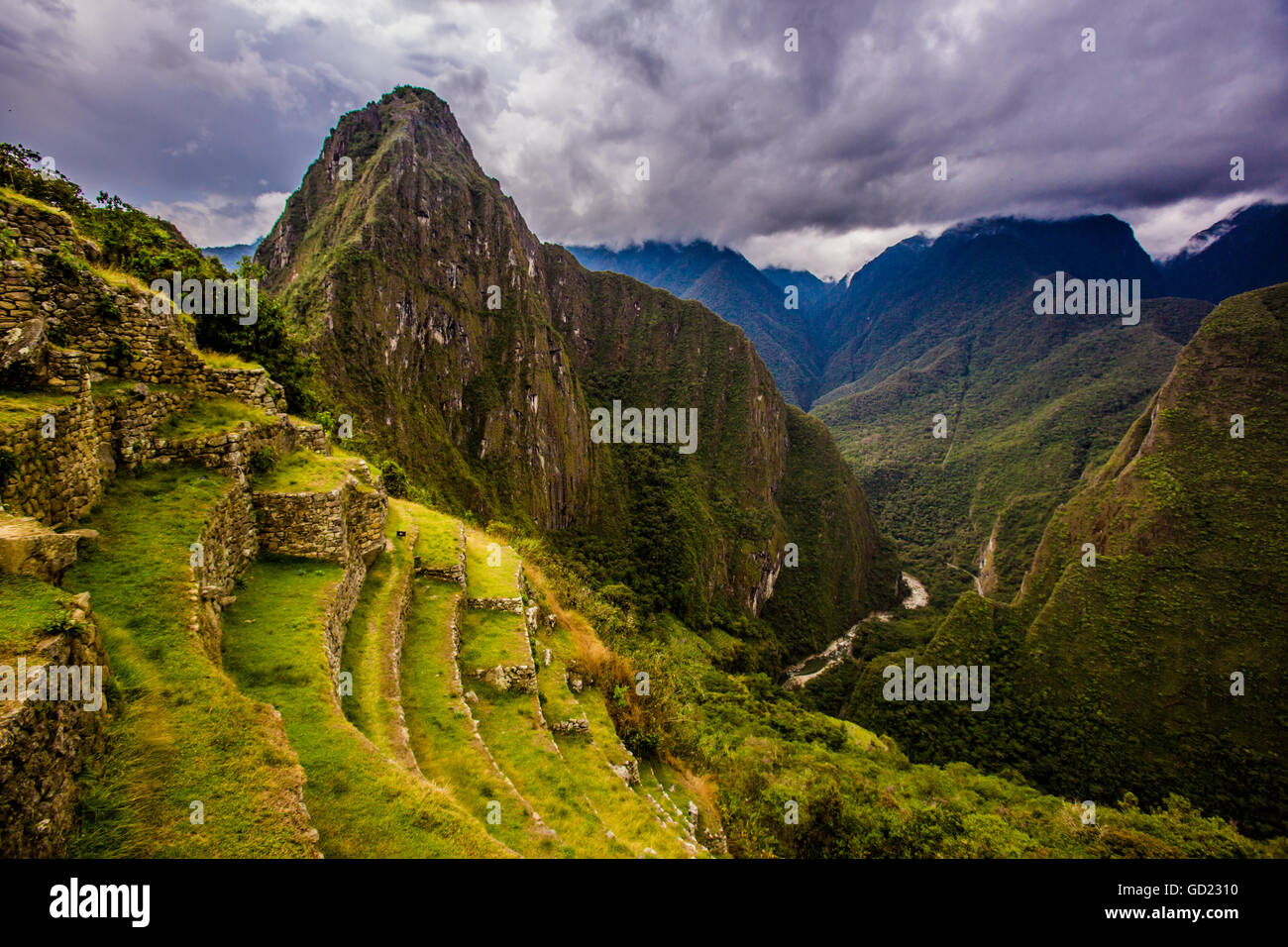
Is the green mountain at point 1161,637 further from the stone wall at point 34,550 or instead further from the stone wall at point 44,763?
the stone wall at point 34,550

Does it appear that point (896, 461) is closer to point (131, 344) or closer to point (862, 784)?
point (862, 784)

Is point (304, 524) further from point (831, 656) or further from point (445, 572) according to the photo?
point (831, 656)

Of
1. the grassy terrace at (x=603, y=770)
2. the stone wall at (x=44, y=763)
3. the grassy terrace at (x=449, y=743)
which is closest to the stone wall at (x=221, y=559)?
the stone wall at (x=44, y=763)

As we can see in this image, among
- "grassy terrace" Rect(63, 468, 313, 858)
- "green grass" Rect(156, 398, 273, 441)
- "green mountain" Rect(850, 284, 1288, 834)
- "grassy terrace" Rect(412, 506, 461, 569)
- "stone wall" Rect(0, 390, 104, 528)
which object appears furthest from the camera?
"green mountain" Rect(850, 284, 1288, 834)

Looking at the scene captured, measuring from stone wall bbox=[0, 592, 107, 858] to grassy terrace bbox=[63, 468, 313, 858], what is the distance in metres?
0.25

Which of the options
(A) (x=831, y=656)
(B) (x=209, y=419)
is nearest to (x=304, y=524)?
(B) (x=209, y=419)

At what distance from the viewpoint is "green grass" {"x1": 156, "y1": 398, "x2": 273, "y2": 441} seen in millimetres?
9766

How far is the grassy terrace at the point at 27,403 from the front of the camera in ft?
21.4

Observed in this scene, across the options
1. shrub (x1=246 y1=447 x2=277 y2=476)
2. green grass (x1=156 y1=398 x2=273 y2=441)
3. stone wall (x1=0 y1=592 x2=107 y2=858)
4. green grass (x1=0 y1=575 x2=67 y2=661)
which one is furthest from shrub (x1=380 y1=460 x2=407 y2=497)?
stone wall (x1=0 y1=592 x2=107 y2=858)

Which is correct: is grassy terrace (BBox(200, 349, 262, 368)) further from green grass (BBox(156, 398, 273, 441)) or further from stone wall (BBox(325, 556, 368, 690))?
stone wall (BBox(325, 556, 368, 690))

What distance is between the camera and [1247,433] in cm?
6347

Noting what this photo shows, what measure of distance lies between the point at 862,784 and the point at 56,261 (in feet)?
105
